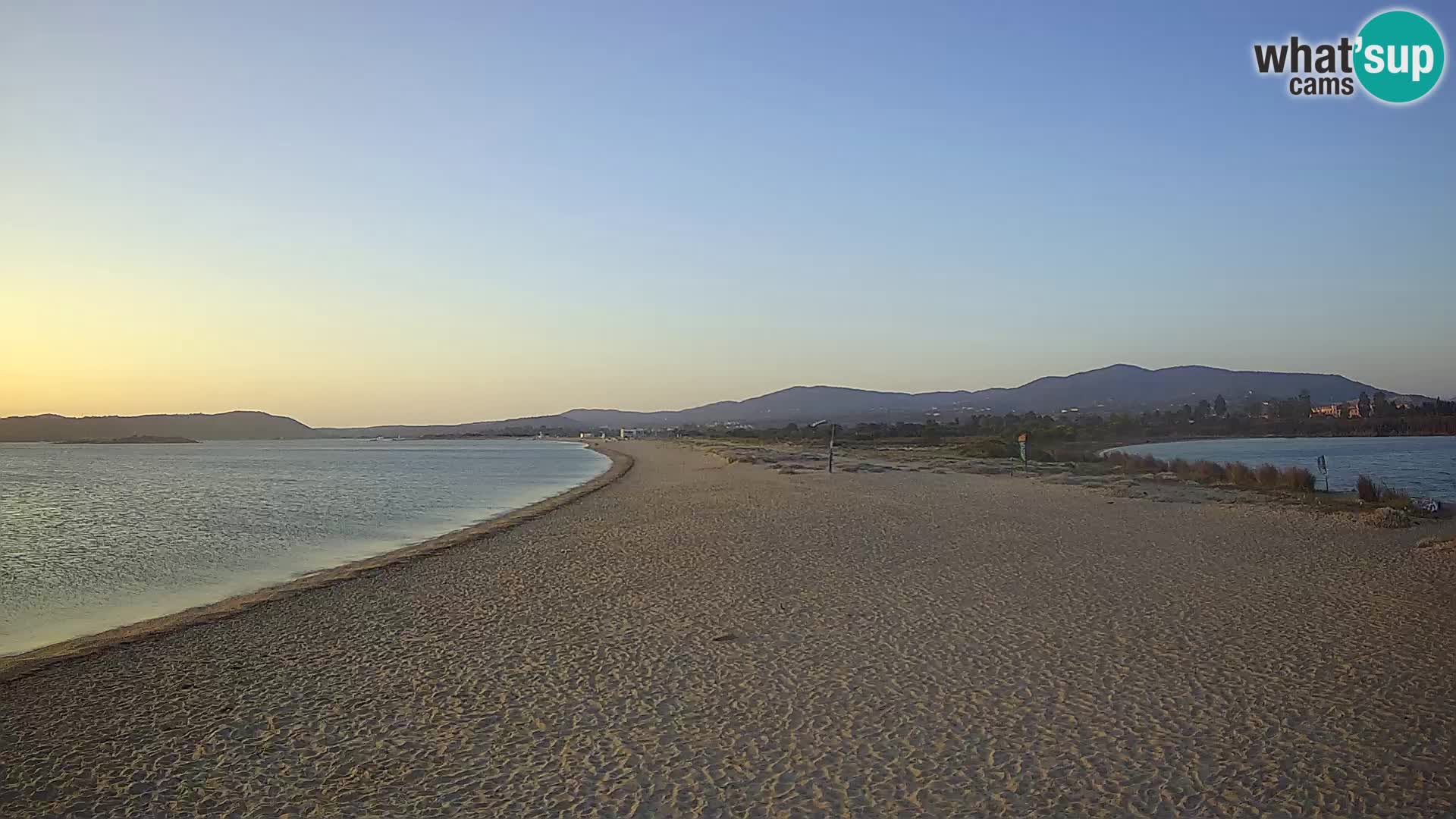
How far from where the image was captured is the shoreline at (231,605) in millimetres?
7988

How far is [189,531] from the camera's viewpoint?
1923cm

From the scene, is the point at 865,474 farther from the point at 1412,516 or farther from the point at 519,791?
the point at 519,791

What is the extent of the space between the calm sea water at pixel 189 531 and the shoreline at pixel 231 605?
42 cm

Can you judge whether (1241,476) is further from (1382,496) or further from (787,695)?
(787,695)

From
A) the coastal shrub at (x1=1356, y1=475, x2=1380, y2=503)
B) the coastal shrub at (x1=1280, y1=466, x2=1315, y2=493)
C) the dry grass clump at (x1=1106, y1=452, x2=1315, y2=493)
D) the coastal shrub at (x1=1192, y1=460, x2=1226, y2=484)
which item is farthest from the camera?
the coastal shrub at (x1=1192, y1=460, x2=1226, y2=484)

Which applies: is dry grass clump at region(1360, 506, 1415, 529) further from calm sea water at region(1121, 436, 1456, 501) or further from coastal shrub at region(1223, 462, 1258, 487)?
coastal shrub at region(1223, 462, 1258, 487)

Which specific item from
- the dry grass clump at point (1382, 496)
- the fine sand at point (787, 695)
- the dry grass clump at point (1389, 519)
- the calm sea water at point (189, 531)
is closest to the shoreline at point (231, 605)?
the fine sand at point (787, 695)

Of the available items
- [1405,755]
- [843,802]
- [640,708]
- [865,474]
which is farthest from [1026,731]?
[865,474]

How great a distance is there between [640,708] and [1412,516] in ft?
52.4

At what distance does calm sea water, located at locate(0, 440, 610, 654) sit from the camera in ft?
36.9

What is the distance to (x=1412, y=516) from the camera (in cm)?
1628

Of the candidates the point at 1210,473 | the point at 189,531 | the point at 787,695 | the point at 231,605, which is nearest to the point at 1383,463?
the point at 1210,473

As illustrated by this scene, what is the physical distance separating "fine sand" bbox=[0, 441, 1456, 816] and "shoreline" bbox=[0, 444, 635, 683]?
0.84 ft

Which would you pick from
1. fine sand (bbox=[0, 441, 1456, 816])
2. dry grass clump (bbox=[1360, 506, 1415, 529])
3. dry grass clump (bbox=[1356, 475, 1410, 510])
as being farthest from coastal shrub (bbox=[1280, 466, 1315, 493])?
fine sand (bbox=[0, 441, 1456, 816])
